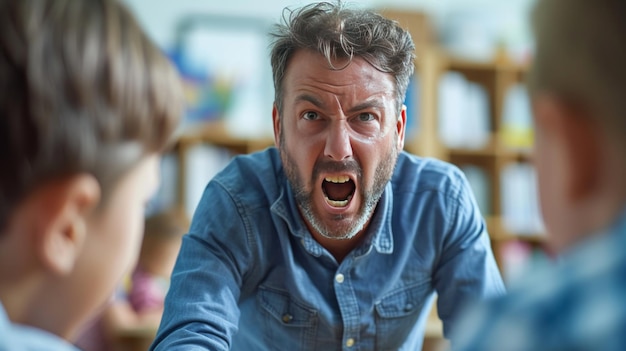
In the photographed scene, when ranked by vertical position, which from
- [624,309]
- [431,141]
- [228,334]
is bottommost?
[431,141]

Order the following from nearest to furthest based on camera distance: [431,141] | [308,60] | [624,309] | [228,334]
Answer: [624,309] → [228,334] → [308,60] → [431,141]

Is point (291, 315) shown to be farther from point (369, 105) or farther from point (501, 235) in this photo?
point (501, 235)

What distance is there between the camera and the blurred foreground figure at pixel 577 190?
0.61 m

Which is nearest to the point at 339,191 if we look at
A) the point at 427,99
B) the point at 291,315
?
the point at 291,315

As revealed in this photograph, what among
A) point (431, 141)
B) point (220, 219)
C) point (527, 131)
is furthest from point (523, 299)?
point (527, 131)

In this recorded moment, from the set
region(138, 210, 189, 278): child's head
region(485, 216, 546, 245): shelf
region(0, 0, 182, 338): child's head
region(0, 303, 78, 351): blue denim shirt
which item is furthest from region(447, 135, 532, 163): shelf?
region(0, 303, 78, 351): blue denim shirt

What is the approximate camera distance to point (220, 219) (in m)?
1.48

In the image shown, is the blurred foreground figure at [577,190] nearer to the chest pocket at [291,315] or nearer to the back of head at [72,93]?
the back of head at [72,93]

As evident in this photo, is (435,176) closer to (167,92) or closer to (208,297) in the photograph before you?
(208,297)

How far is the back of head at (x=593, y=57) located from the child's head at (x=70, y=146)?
14.9 inches

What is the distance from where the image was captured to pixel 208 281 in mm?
1384

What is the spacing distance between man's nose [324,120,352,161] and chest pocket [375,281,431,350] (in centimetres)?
30

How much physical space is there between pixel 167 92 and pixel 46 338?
26cm

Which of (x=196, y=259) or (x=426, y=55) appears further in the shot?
(x=426, y=55)
